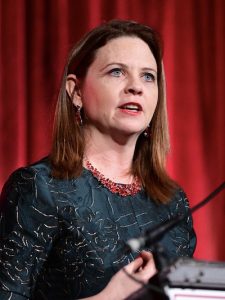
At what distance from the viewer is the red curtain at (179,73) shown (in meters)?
1.84

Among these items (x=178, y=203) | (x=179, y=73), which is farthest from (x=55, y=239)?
(x=179, y=73)

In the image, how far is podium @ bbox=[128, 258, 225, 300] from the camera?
79 cm

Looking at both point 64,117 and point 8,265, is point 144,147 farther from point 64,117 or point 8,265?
point 8,265

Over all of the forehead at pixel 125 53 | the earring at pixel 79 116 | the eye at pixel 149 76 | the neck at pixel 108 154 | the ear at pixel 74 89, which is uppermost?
the forehead at pixel 125 53

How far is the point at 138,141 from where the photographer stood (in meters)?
1.46

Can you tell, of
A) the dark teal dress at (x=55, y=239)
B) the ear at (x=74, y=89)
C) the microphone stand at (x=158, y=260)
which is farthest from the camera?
the ear at (x=74, y=89)

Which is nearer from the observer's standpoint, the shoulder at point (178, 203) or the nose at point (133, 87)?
the nose at point (133, 87)

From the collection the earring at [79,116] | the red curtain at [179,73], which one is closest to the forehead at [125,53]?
the earring at [79,116]

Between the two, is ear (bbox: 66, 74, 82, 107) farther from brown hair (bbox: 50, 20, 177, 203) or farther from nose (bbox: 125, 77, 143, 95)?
nose (bbox: 125, 77, 143, 95)

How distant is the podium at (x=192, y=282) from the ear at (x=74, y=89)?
643 millimetres

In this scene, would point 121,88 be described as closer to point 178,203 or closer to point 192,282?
point 178,203

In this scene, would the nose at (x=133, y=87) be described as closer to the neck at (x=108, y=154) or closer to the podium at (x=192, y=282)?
the neck at (x=108, y=154)

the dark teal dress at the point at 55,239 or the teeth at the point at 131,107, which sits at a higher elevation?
the teeth at the point at 131,107

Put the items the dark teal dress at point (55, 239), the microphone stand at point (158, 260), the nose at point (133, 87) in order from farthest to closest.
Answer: the nose at point (133, 87) < the dark teal dress at point (55, 239) < the microphone stand at point (158, 260)
